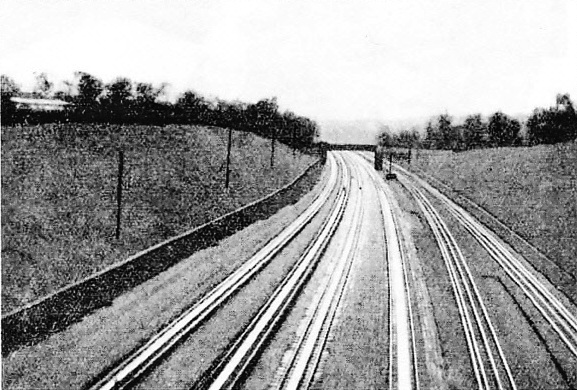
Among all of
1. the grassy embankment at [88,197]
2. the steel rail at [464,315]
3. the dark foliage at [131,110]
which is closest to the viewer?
the steel rail at [464,315]

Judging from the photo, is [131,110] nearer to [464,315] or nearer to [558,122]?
[464,315]

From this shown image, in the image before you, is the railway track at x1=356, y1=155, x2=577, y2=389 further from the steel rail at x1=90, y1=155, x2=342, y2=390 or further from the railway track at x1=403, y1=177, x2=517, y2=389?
the steel rail at x1=90, y1=155, x2=342, y2=390

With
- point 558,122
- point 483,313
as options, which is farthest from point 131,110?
point 558,122

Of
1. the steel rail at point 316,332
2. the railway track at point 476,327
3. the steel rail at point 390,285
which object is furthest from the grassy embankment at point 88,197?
the railway track at point 476,327

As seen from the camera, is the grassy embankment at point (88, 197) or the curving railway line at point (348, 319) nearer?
the curving railway line at point (348, 319)

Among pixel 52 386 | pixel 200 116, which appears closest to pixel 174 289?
pixel 52 386

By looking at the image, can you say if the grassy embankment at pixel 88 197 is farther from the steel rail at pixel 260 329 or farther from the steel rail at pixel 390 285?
the steel rail at pixel 390 285

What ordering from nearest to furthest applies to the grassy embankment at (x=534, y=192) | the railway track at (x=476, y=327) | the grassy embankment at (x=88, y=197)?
the railway track at (x=476, y=327), the grassy embankment at (x=88, y=197), the grassy embankment at (x=534, y=192)
